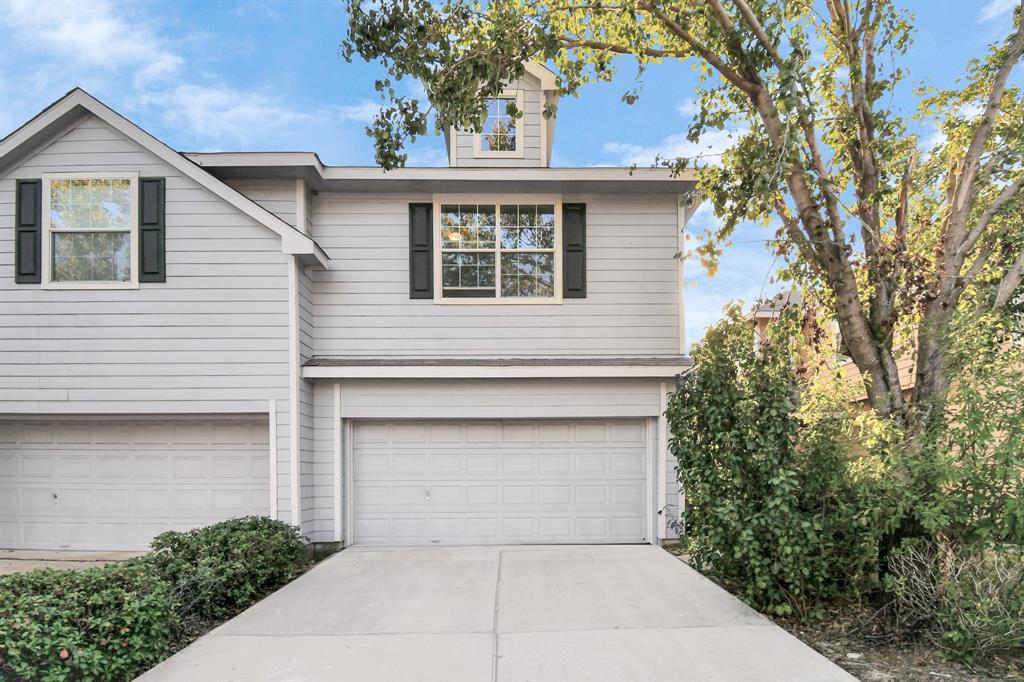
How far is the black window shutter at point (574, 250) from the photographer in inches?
371

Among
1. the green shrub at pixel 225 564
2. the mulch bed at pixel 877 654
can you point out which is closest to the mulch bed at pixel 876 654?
the mulch bed at pixel 877 654

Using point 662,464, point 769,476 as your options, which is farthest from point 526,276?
point 769,476

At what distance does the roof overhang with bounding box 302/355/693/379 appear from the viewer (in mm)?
8906

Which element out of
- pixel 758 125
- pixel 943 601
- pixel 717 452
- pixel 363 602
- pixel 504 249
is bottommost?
pixel 363 602

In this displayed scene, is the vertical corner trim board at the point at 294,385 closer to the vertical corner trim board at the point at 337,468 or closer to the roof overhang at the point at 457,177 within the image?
the vertical corner trim board at the point at 337,468

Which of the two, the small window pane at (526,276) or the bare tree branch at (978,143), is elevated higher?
the bare tree branch at (978,143)

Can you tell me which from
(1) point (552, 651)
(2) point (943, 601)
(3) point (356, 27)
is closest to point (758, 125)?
(3) point (356, 27)

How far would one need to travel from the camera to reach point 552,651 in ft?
15.4

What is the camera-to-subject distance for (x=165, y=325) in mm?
8508

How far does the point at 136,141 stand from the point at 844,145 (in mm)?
8898

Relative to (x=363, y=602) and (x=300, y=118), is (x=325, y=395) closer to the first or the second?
(x=363, y=602)

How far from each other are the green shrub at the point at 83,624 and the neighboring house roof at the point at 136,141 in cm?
468

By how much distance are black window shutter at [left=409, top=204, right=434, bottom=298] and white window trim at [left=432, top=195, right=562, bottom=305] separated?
0.07 m

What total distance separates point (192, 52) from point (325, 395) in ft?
20.4
